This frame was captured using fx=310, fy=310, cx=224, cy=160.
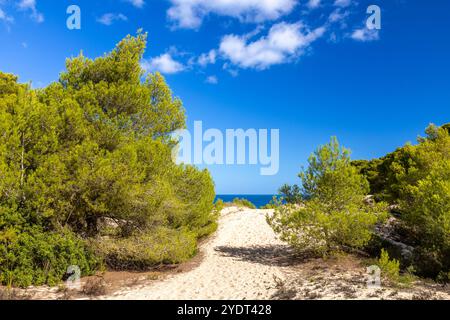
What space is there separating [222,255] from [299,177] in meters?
5.59

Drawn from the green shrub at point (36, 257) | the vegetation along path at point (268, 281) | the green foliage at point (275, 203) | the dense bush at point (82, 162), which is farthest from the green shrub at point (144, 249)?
the green foliage at point (275, 203)

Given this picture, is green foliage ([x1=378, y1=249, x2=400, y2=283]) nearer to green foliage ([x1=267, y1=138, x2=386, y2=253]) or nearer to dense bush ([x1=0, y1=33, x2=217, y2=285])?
green foliage ([x1=267, y1=138, x2=386, y2=253])

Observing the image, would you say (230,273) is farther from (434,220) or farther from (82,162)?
(434,220)

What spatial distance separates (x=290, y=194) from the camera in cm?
1405

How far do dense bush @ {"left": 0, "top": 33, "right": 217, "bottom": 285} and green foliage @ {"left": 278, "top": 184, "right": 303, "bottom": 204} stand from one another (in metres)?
4.69

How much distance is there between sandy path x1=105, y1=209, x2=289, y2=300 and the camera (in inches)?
372

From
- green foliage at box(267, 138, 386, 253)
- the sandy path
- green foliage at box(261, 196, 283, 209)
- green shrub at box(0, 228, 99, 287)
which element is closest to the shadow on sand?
the sandy path

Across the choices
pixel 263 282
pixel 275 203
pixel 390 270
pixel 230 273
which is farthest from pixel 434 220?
pixel 230 273

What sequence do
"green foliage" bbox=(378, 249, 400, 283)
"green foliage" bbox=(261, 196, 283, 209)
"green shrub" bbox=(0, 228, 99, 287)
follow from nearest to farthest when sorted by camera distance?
"green shrub" bbox=(0, 228, 99, 287)
"green foliage" bbox=(378, 249, 400, 283)
"green foliage" bbox=(261, 196, 283, 209)

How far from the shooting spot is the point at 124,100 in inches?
497

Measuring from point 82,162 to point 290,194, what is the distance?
8.71m
